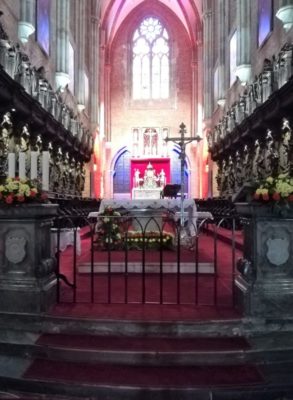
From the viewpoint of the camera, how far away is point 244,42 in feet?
55.9

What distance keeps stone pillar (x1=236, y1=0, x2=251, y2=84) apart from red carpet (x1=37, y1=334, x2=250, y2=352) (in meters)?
14.5

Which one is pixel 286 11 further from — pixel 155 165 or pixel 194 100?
pixel 194 100

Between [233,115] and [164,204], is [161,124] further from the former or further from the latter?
[164,204]

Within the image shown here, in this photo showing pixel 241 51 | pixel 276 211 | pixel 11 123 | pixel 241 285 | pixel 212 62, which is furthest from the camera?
pixel 212 62

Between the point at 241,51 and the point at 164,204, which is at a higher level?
the point at 241,51

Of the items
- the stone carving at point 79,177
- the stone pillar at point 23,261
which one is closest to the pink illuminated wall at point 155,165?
the stone carving at point 79,177

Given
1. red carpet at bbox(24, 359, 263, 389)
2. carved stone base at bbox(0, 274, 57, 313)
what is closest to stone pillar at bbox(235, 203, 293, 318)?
red carpet at bbox(24, 359, 263, 389)

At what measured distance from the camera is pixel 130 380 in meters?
3.52

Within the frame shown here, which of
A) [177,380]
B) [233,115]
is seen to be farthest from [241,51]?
[177,380]

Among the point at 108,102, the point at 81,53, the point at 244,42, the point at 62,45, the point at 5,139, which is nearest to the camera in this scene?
the point at 5,139

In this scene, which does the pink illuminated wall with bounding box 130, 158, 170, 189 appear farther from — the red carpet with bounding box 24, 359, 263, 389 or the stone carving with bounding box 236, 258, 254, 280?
the red carpet with bounding box 24, 359, 263, 389

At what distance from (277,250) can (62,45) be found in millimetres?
15681

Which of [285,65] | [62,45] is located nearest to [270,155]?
[285,65]

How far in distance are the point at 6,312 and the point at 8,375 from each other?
0.89 m
